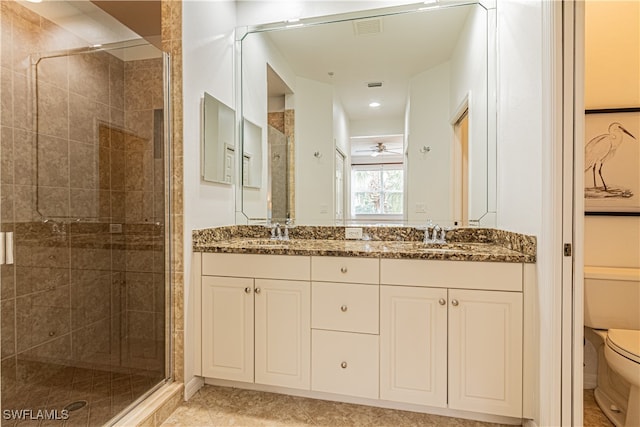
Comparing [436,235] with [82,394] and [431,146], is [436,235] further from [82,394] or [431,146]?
[82,394]

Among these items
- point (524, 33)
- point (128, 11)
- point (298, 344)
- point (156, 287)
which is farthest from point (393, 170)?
point (128, 11)

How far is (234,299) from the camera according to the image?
1818mm

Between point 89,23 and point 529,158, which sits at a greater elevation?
point 89,23

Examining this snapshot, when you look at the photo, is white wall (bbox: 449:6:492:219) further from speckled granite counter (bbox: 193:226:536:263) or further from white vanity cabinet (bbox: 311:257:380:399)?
white vanity cabinet (bbox: 311:257:380:399)

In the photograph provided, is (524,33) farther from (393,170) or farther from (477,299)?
(477,299)

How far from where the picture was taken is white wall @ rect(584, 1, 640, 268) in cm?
188

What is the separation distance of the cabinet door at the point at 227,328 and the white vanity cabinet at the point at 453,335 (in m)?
0.73

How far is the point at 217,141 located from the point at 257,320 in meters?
1.16

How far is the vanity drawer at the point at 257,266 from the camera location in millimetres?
1743

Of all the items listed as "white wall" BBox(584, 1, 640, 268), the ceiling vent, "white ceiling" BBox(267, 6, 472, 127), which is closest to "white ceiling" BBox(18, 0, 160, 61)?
"white ceiling" BBox(267, 6, 472, 127)

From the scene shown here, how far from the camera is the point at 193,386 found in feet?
6.09

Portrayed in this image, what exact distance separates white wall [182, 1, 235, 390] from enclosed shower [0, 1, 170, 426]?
119 millimetres

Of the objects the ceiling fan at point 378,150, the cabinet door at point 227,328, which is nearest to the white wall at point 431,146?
the ceiling fan at point 378,150

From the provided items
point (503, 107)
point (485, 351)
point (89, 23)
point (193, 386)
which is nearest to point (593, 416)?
point (485, 351)
